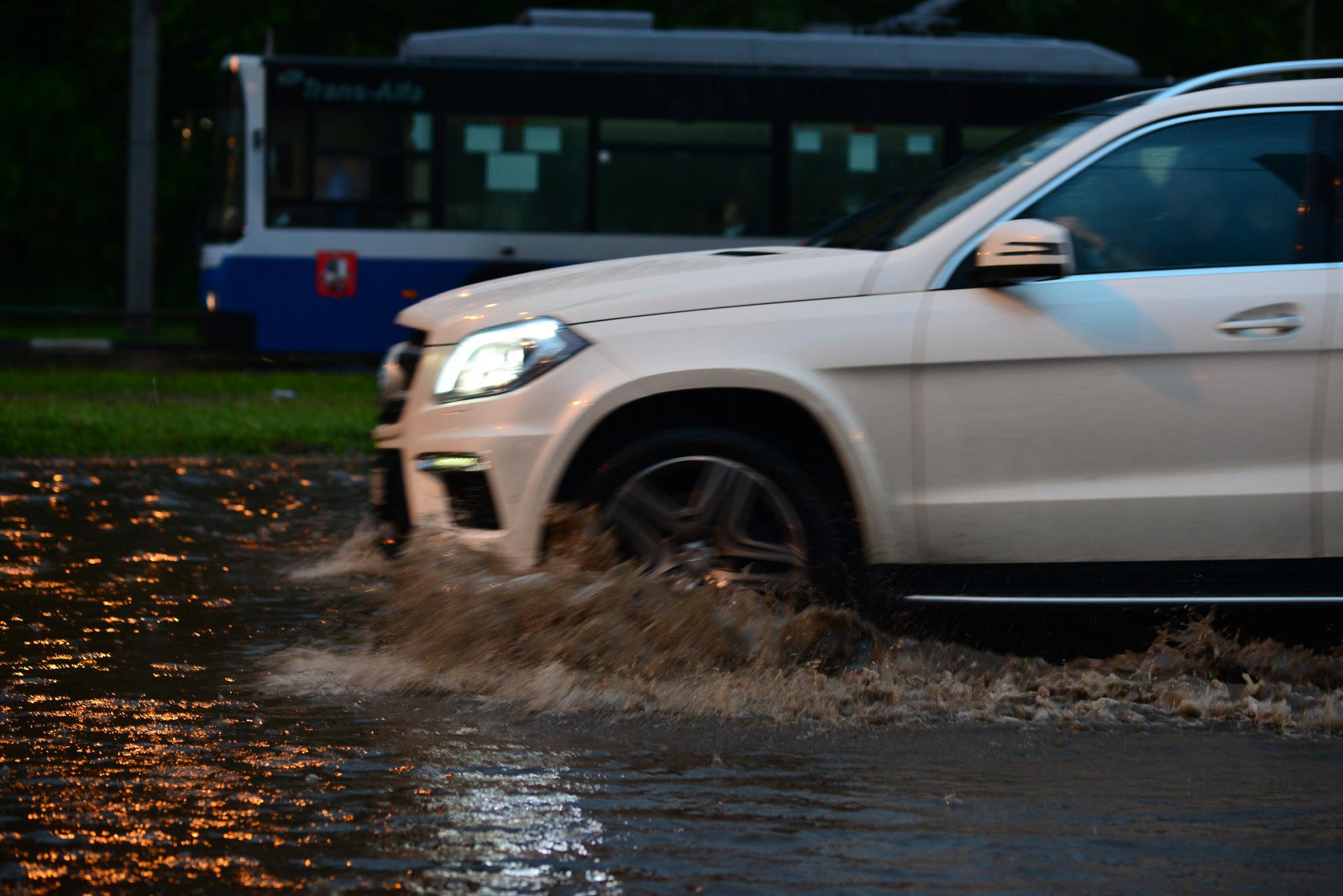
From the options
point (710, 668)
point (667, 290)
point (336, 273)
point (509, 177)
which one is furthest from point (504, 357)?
point (509, 177)

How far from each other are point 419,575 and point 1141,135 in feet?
7.78

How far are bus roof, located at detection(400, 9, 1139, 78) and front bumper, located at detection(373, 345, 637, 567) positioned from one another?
12417 millimetres

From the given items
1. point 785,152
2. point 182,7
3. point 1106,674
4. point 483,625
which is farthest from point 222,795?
point 182,7

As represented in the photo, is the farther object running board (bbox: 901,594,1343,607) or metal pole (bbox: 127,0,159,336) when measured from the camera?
metal pole (bbox: 127,0,159,336)

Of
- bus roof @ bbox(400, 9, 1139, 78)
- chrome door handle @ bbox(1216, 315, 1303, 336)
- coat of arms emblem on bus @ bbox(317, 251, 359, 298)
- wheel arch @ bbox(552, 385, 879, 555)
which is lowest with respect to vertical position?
coat of arms emblem on bus @ bbox(317, 251, 359, 298)

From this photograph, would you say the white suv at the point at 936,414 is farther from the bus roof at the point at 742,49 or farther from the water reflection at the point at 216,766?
the bus roof at the point at 742,49

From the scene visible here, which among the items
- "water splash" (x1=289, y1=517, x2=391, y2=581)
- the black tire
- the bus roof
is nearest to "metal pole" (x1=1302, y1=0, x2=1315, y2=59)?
the bus roof

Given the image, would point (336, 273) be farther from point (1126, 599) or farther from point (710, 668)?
point (1126, 599)

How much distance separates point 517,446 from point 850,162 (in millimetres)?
Answer: 12649

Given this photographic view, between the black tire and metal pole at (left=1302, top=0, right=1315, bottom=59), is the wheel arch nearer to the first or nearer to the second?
the black tire

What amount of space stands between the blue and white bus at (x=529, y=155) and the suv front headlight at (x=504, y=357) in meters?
11.5

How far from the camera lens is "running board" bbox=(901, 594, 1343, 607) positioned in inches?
190

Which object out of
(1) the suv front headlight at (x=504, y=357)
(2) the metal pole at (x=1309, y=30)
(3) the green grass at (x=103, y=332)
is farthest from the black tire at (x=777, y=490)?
(2) the metal pole at (x=1309, y=30)

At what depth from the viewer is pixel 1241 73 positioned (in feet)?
17.0
